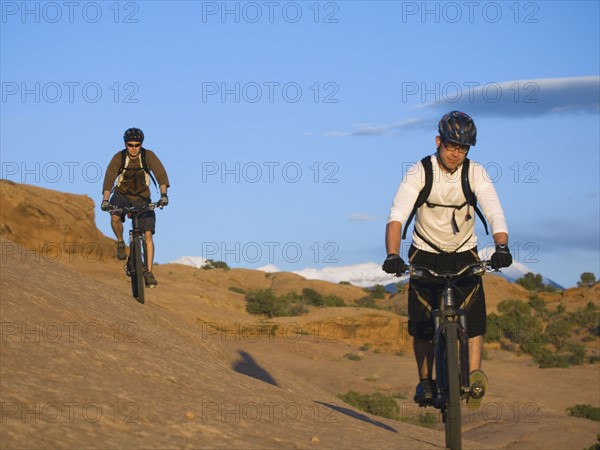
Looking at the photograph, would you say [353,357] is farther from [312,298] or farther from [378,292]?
[378,292]

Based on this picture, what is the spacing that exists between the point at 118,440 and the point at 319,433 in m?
2.10

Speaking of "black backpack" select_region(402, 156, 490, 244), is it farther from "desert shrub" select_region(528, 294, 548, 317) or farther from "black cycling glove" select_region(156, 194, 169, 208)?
"desert shrub" select_region(528, 294, 548, 317)

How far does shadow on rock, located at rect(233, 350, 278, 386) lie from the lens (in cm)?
1316

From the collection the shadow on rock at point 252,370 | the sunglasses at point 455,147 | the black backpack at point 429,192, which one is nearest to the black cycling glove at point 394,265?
the black backpack at point 429,192

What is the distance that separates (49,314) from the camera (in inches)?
378

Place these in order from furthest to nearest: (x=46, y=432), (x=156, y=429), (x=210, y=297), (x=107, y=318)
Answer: (x=210, y=297) → (x=107, y=318) → (x=156, y=429) → (x=46, y=432)

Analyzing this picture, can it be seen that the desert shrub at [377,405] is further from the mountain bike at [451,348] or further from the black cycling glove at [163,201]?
the mountain bike at [451,348]

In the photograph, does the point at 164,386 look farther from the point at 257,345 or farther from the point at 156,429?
the point at 257,345

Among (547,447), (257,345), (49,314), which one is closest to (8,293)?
(49,314)

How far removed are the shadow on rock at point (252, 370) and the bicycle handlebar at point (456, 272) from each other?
19.2ft

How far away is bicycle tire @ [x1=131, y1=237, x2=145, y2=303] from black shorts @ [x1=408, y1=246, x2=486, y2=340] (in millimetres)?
6775

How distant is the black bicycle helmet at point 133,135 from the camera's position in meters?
13.0

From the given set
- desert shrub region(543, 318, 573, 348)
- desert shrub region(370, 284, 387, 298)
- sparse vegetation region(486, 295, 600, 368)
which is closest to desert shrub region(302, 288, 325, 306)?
desert shrub region(370, 284, 387, 298)

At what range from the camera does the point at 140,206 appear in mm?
13898
